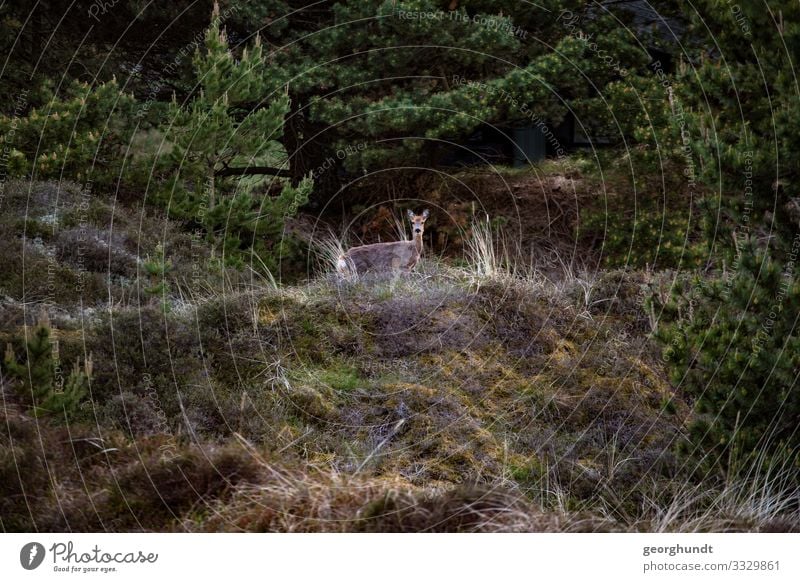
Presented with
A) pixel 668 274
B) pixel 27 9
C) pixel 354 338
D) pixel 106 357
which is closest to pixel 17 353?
pixel 106 357

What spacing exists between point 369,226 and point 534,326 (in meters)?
7.20

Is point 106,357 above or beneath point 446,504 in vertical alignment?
beneath

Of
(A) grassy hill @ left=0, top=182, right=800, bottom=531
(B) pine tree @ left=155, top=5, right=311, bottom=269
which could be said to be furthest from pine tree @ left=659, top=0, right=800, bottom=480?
(B) pine tree @ left=155, top=5, right=311, bottom=269

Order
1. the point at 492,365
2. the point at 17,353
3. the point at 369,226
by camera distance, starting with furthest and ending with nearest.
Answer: the point at 369,226
the point at 492,365
the point at 17,353

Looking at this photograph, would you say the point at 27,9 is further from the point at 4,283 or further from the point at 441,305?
the point at 441,305

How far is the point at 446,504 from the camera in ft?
15.7
